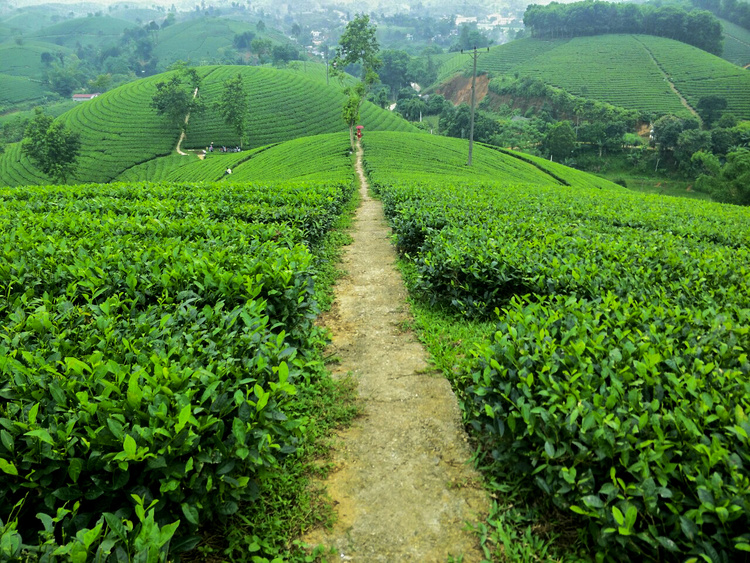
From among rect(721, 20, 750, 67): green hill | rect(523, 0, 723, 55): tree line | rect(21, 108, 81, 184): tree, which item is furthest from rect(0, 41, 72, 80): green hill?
rect(721, 20, 750, 67): green hill

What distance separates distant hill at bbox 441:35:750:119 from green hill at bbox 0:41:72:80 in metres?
120

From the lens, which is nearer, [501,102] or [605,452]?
[605,452]

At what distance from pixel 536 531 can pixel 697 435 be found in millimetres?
1286

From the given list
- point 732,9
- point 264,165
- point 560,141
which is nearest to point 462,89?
point 560,141

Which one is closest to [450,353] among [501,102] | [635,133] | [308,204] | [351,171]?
[308,204]

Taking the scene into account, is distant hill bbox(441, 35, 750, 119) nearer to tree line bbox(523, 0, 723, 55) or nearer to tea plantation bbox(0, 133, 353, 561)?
tree line bbox(523, 0, 723, 55)

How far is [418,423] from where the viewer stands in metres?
4.30

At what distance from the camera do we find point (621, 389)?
2977 mm

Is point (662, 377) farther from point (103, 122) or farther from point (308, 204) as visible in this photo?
point (103, 122)

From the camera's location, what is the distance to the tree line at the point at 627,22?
108438mm

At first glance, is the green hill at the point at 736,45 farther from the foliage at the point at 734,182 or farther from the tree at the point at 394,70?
the foliage at the point at 734,182

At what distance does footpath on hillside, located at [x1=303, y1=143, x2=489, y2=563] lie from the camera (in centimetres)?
307

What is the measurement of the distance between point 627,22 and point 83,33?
643ft

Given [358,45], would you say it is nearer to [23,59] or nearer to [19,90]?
[19,90]
